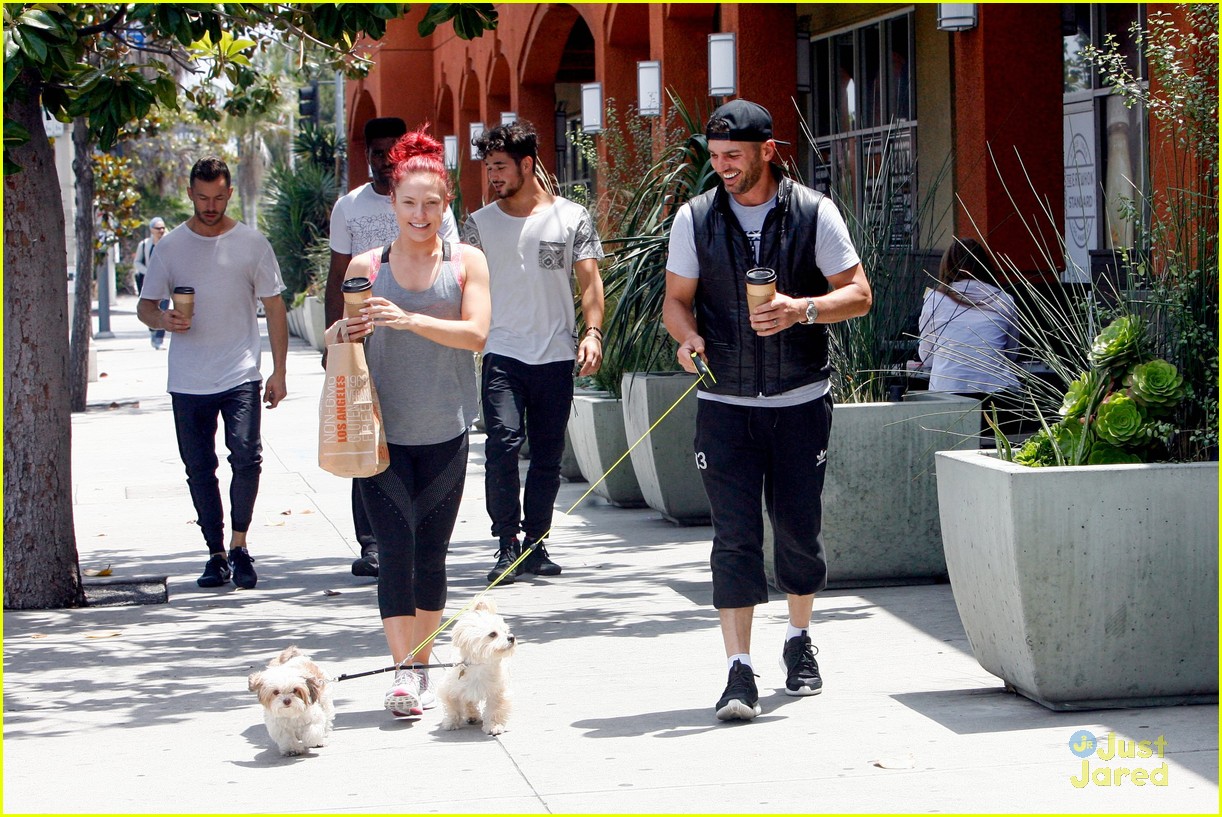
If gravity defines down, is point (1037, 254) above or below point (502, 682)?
above

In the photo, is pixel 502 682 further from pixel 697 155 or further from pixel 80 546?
pixel 80 546

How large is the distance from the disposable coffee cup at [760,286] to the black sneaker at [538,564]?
322cm

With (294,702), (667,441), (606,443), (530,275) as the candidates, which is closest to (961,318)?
(667,441)

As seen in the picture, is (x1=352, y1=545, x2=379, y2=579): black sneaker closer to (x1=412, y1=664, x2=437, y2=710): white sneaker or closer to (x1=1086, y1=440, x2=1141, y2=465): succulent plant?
(x1=412, y1=664, x2=437, y2=710): white sneaker

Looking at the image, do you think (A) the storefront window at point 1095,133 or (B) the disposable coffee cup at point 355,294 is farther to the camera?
(A) the storefront window at point 1095,133

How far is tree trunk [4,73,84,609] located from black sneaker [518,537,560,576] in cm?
215

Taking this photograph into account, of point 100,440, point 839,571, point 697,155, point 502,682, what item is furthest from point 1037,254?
point 100,440

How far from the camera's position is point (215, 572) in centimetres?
810

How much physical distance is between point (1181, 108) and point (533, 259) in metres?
3.35

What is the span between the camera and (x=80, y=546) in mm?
9594

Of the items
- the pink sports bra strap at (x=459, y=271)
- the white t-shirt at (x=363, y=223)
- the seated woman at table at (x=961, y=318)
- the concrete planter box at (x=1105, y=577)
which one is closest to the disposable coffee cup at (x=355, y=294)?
the pink sports bra strap at (x=459, y=271)

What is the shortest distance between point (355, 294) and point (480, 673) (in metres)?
1.26

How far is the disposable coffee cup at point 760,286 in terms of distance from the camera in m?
5.07

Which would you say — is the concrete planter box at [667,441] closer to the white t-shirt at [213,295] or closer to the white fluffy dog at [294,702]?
the white t-shirt at [213,295]
